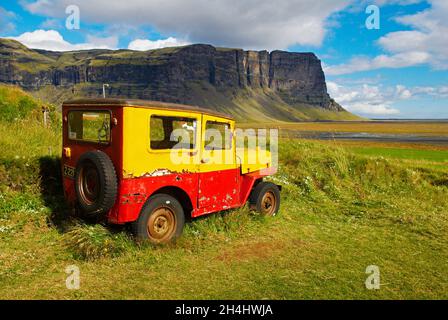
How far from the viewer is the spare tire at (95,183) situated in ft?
16.5

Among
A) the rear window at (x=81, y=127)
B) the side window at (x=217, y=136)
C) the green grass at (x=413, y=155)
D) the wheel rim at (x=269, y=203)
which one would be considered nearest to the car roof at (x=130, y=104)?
the rear window at (x=81, y=127)

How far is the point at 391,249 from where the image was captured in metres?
6.34

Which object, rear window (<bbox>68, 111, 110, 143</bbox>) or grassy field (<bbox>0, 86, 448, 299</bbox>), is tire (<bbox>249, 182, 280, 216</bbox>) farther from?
rear window (<bbox>68, 111, 110, 143</bbox>)

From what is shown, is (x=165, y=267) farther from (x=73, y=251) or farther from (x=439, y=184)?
(x=439, y=184)

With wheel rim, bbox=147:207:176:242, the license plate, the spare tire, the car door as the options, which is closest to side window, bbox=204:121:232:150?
the car door

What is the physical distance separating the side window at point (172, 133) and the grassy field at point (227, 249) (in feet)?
5.29

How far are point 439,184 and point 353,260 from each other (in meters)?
8.40

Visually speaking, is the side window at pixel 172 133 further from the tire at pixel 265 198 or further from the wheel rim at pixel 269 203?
the wheel rim at pixel 269 203

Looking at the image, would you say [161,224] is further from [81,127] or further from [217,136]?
[81,127]

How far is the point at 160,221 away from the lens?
5.78 meters

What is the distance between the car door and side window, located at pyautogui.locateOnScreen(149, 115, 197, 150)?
234 millimetres

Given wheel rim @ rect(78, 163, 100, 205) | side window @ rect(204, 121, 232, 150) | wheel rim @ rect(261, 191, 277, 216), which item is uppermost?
side window @ rect(204, 121, 232, 150)

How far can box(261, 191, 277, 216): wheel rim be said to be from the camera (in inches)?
309
